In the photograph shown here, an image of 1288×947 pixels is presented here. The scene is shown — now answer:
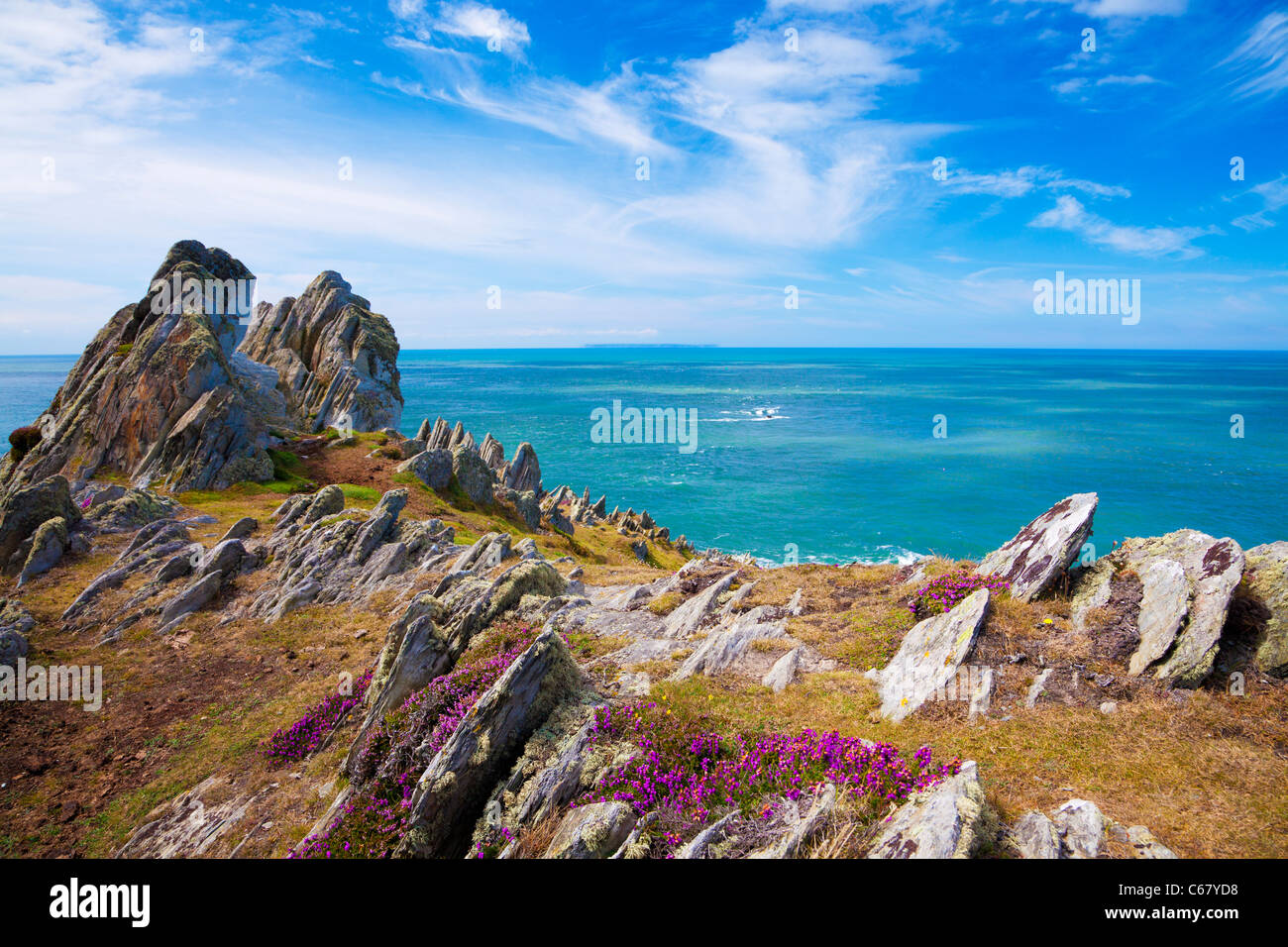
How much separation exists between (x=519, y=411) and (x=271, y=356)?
13029 centimetres

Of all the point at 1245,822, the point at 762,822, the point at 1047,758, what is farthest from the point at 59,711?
the point at 1245,822

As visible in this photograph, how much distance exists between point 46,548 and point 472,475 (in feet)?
87.1

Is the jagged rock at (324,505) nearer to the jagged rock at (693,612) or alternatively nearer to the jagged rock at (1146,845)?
the jagged rock at (693,612)

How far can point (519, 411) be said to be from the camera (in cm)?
19875

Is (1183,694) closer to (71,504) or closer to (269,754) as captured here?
(269,754)

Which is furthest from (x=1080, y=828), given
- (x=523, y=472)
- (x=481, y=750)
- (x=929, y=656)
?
(x=523, y=472)

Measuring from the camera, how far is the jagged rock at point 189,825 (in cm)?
1278

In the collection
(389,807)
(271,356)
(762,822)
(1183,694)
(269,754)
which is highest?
(271,356)

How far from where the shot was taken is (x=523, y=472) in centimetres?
7188

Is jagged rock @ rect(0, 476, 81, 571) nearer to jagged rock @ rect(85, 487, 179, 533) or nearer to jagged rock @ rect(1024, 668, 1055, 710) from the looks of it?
jagged rock @ rect(85, 487, 179, 533)

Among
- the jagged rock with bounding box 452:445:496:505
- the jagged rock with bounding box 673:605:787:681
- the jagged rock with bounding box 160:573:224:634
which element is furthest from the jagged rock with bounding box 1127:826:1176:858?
the jagged rock with bounding box 452:445:496:505

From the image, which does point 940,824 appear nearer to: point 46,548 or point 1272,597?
point 1272,597

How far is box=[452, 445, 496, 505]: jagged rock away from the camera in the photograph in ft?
161

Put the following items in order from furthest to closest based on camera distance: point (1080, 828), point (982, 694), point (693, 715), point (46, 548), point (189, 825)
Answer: point (46, 548), point (189, 825), point (982, 694), point (693, 715), point (1080, 828)
